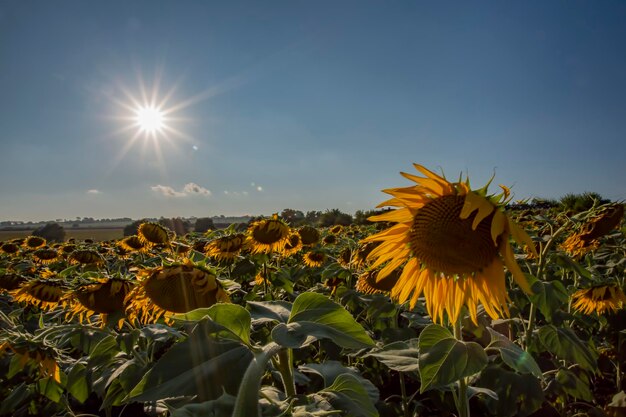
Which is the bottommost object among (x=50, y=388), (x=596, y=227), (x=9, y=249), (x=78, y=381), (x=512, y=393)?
(x=50, y=388)

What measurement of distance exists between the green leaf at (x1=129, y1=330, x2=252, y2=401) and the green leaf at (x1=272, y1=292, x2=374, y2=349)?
12 centimetres

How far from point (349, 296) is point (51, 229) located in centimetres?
2423

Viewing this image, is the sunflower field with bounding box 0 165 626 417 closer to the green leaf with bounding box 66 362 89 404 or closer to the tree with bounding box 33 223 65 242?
the green leaf with bounding box 66 362 89 404

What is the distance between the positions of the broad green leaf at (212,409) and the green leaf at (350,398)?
0.40 meters

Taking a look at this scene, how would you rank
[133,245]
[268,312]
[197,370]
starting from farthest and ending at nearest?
[133,245] → [268,312] → [197,370]

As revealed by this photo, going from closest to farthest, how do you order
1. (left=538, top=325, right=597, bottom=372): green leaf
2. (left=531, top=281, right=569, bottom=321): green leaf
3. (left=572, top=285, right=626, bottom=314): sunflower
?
(left=538, top=325, right=597, bottom=372): green leaf, (left=531, top=281, right=569, bottom=321): green leaf, (left=572, top=285, right=626, bottom=314): sunflower

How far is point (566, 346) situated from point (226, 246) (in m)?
3.64

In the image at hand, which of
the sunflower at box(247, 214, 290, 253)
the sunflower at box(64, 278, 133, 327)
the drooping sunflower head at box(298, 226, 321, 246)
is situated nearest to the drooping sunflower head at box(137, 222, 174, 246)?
the sunflower at box(247, 214, 290, 253)

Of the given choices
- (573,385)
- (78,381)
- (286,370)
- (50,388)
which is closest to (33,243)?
(50,388)

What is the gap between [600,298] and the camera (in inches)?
149

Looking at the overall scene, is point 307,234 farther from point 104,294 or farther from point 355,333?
point 355,333

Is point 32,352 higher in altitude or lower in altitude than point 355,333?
lower

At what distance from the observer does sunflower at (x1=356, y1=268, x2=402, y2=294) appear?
11.8 feet

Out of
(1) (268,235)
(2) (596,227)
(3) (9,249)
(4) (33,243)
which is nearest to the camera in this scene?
(2) (596,227)
